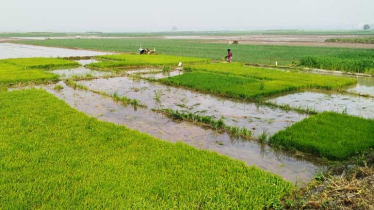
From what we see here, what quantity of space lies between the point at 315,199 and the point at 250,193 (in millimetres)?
910

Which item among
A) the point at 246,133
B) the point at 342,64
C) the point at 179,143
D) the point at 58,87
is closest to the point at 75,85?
the point at 58,87

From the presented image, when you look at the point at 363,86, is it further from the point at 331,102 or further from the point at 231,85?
the point at 231,85

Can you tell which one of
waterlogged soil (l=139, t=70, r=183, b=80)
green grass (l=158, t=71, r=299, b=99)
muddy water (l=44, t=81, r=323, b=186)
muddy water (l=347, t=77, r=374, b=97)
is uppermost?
waterlogged soil (l=139, t=70, r=183, b=80)

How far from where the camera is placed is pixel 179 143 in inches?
246

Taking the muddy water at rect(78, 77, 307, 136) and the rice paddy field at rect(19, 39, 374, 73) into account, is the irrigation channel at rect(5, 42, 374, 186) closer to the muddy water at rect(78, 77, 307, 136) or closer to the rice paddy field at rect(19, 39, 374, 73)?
the muddy water at rect(78, 77, 307, 136)

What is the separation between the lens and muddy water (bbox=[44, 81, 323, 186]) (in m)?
5.54

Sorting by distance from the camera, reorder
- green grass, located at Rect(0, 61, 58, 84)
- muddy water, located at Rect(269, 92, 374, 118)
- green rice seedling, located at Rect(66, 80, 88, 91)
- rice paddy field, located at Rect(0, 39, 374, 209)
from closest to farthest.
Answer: rice paddy field, located at Rect(0, 39, 374, 209)
muddy water, located at Rect(269, 92, 374, 118)
green rice seedling, located at Rect(66, 80, 88, 91)
green grass, located at Rect(0, 61, 58, 84)

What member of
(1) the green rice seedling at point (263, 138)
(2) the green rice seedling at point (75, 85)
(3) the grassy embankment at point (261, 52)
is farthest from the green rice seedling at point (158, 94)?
(3) the grassy embankment at point (261, 52)

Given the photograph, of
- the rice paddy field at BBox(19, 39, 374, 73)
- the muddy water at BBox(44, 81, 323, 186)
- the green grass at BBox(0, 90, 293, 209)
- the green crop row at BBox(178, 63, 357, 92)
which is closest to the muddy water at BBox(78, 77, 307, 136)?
the muddy water at BBox(44, 81, 323, 186)

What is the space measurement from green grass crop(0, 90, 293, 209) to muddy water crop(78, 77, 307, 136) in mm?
2669

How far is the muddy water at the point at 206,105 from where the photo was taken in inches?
318

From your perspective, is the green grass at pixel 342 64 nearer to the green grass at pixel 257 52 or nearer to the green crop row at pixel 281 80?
the green grass at pixel 257 52

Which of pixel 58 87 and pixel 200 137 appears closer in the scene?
pixel 200 137

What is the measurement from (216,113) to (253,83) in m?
4.36
